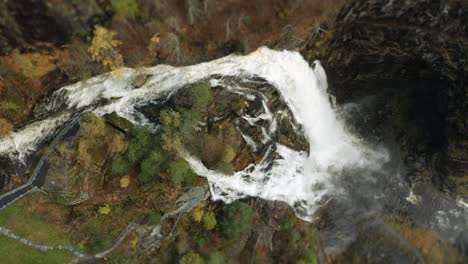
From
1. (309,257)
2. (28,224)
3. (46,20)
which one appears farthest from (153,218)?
(46,20)

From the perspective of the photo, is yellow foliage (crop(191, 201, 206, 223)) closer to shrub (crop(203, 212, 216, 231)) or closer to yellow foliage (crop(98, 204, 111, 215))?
shrub (crop(203, 212, 216, 231))

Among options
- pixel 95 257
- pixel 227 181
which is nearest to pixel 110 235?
pixel 95 257

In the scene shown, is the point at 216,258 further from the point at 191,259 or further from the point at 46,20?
the point at 46,20

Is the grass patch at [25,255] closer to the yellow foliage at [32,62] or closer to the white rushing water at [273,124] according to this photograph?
the white rushing water at [273,124]

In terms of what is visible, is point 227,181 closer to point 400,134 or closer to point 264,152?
point 264,152

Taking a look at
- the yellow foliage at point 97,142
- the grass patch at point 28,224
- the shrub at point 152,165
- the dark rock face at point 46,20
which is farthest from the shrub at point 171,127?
the grass patch at point 28,224

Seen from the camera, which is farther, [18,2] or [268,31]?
[268,31]

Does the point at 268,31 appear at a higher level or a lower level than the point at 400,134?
higher
